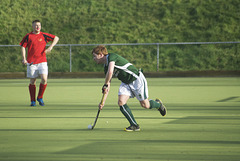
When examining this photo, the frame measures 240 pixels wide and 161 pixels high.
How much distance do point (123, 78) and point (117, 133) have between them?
0.80 meters

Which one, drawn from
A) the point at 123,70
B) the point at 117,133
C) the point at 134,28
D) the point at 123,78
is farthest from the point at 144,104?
the point at 134,28

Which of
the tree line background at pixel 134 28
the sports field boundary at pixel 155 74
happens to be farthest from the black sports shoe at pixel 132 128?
the tree line background at pixel 134 28

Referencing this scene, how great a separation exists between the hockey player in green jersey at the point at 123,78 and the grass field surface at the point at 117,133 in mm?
298

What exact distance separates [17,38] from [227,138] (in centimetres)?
2489

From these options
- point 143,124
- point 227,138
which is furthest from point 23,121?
point 227,138

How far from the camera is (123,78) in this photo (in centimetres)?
702

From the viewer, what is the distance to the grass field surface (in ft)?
17.1

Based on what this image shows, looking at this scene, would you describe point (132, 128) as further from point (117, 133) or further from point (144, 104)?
point (144, 104)

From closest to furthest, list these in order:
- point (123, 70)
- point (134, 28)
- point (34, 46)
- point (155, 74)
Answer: point (123, 70) → point (34, 46) → point (155, 74) → point (134, 28)

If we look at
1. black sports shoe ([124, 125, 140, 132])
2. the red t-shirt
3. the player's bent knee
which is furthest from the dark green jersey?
the red t-shirt

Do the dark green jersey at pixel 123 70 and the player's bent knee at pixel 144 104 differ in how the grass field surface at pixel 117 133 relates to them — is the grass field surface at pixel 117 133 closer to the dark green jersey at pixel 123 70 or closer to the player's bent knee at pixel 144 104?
the player's bent knee at pixel 144 104

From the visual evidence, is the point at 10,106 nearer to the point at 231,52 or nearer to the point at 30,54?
the point at 30,54

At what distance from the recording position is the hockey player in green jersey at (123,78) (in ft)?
22.2

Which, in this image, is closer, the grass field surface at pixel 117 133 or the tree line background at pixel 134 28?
the grass field surface at pixel 117 133
